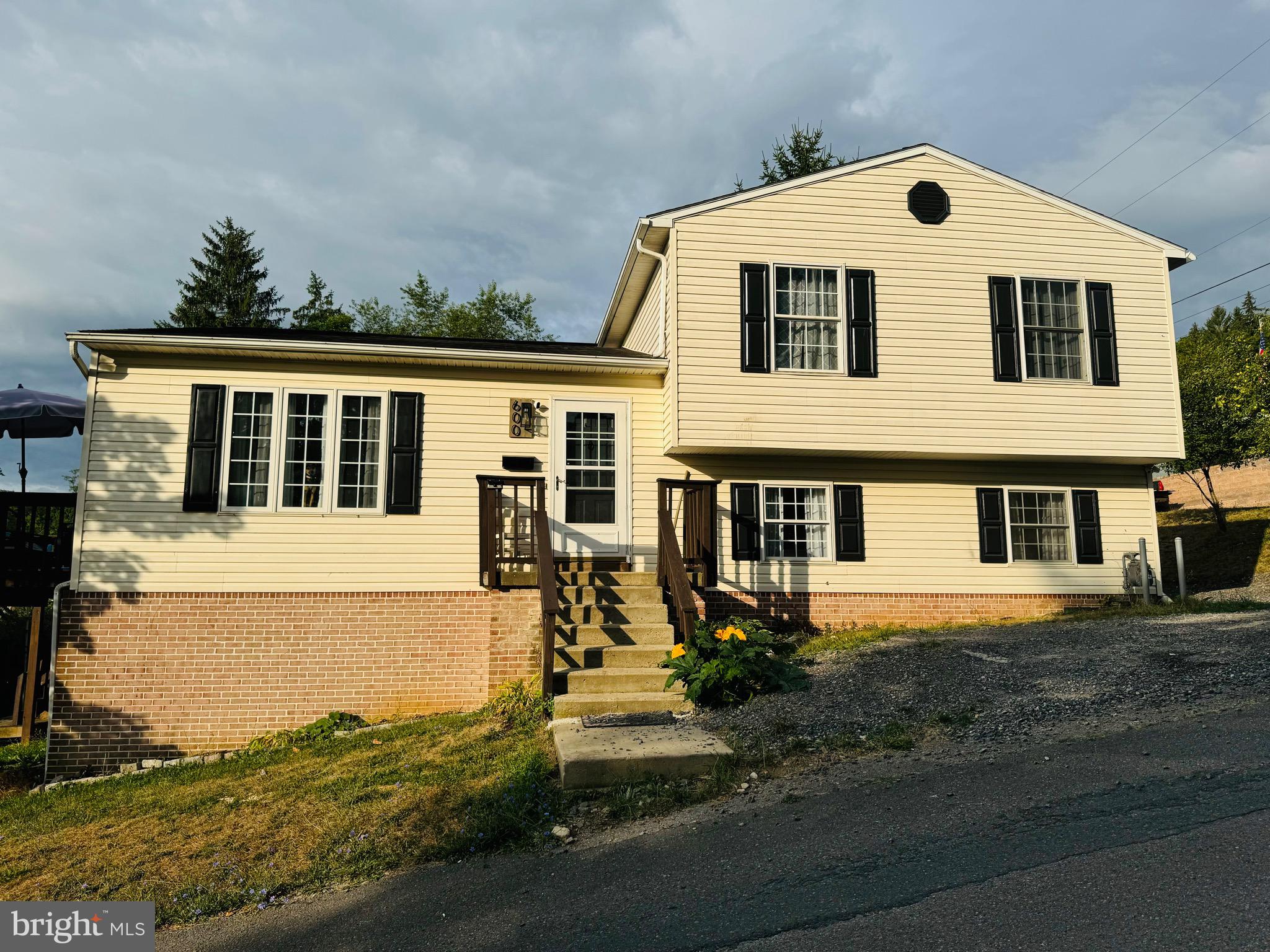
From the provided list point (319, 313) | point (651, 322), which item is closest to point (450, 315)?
point (319, 313)

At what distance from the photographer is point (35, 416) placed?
10.1 meters

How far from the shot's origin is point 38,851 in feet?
19.9

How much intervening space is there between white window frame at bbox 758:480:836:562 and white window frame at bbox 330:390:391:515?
477cm

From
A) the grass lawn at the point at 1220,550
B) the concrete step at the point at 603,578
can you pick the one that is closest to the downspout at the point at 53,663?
the concrete step at the point at 603,578

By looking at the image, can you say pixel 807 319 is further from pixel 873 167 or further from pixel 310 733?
pixel 310 733

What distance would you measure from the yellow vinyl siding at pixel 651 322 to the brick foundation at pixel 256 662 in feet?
13.4

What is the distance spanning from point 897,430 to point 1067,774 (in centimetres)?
636

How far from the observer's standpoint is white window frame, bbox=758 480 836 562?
10969 mm

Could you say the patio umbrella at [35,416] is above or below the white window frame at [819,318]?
below

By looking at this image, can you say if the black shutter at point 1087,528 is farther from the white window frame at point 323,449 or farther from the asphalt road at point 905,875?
the white window frame at point 323,449

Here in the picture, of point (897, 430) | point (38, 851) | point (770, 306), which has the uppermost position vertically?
point (770, 306)

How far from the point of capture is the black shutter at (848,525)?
36.2 ft

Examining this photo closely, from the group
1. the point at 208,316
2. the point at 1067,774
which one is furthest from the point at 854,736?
the point at 208,316

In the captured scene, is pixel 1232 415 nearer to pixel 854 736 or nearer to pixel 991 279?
pixel 991 279
